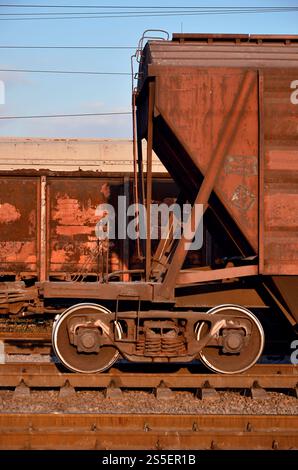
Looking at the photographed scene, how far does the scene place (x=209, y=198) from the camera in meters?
8.23

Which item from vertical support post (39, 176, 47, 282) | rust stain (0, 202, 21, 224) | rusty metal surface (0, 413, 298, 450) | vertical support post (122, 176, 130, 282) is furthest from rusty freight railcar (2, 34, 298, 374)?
rust stain (0, 202, 21, 224)

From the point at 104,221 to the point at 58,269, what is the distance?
1.43 meters

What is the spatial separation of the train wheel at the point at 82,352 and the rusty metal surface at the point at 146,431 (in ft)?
6.81

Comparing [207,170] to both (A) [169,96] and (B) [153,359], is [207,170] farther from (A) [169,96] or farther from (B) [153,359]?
(B) [153,359]

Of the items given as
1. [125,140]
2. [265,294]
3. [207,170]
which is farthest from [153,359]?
[125,140]

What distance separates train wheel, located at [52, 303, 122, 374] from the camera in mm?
8078

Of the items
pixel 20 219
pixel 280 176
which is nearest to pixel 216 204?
pixel 280 176

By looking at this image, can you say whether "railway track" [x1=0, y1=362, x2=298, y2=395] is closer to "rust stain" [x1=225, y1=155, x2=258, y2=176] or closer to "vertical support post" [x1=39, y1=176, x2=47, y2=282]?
"rust stain" [x1=225, y1=155, x2=258, y2=176]

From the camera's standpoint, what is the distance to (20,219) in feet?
46.9

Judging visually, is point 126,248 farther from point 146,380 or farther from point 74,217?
point 146,380

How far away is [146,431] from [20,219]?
362 inches

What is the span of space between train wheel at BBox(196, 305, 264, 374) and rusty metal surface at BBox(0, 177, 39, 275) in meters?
6.82

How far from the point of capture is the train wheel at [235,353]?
8.17 m
